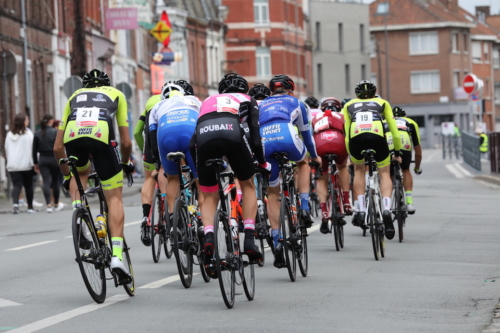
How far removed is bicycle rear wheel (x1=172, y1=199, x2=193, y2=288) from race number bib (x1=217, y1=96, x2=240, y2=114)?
148 centimetres

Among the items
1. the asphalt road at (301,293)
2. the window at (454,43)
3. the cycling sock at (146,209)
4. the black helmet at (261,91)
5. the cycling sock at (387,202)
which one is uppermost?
the window at (454,43)

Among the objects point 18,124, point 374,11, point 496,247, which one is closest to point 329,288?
point 496,247

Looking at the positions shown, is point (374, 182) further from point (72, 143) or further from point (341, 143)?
point (72, 143)

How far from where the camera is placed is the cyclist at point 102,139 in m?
10.1

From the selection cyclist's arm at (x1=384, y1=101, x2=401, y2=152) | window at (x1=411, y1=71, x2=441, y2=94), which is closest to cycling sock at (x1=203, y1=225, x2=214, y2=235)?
cyclist's arm at (x1=384, y1=101, x2=401, y2=152)

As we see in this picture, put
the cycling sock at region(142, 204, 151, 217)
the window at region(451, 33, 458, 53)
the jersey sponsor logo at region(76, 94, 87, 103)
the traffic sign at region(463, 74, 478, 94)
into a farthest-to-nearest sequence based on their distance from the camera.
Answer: the window at region(451, 33, 458, 53) → the traffic sign at region(463, 74, 478, 94) → the cycling sock at region(142, 204, 151, 217) → the jersey sponsor logo at region(76, 94, 87, 103)

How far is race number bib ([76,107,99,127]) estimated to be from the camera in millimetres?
10078

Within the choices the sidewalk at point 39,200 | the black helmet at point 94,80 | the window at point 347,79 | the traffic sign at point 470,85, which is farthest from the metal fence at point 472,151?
the window at point 347,79

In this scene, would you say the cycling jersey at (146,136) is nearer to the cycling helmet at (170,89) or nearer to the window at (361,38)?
the cycling helmet at (170,89)

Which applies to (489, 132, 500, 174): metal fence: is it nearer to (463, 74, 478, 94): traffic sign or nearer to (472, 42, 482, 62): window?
(463, 74, 478, 94): traffic sign

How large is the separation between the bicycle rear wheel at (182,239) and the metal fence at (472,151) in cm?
3051

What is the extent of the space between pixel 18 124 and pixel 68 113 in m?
14.9

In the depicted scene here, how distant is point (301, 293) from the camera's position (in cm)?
1051

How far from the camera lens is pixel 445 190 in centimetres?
3048
